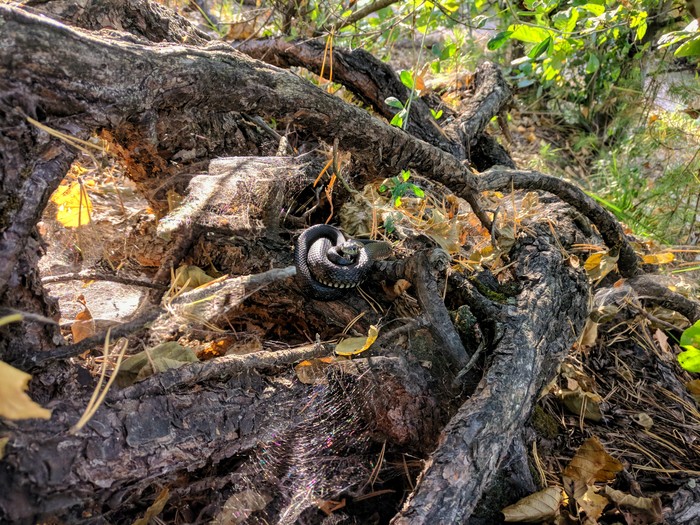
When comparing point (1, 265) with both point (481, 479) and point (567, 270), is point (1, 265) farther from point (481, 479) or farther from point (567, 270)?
point (567, 270)

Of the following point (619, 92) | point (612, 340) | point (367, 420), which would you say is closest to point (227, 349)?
point (367, 420)

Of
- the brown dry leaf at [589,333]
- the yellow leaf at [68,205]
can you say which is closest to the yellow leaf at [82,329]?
the yellow leaf at [68,205]

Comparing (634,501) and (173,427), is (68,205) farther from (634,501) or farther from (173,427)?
(634,501)

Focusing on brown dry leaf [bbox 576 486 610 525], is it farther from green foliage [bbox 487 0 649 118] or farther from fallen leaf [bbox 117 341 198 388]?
green foliage [bbox 487 0 649 118]

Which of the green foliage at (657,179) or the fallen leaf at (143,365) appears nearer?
the fallen leaf at (143,365)

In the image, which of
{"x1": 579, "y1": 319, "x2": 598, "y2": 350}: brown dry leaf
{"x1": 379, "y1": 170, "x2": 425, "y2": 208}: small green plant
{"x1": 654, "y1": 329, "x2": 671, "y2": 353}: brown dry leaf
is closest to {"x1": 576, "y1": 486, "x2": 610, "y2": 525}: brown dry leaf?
{"x1": 579, "y1": 319, "x2": 598, "y2": 350}: brown dry leaf

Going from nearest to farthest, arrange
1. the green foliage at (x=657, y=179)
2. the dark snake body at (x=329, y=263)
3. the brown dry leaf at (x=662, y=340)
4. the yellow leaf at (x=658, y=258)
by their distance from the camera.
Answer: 1. the dark snake body at (x=329, y=263)
2. the brown dry leaf at (x=662, y=340)
3. the yellow leaf at (x=658, y=258)
4. the green foliage at (x=657, y=179)

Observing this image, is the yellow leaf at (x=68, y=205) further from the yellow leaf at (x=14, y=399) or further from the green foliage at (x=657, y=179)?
the green foliage at (x=657, y=179)

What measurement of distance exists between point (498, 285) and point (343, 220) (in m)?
0.93

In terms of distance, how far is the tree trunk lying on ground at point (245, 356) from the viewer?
1334 millimetres

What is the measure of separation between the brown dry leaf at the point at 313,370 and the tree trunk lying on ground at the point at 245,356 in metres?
0.02

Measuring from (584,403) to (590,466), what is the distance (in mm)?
389

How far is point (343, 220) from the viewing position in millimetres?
2797

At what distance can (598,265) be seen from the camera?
2.81 m
